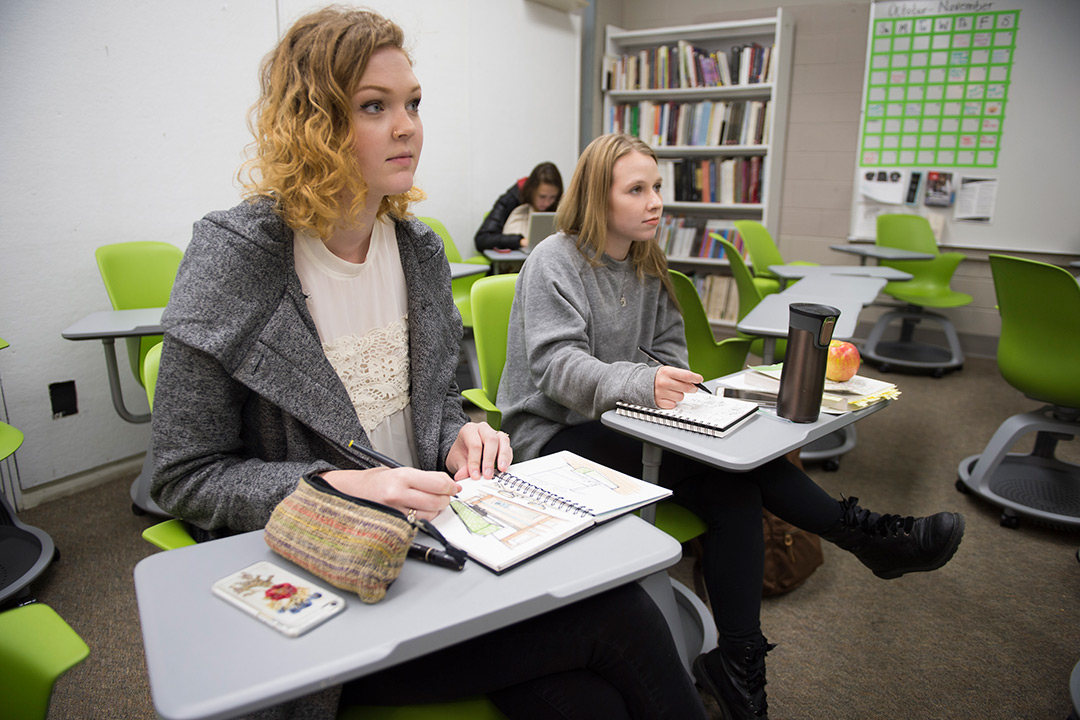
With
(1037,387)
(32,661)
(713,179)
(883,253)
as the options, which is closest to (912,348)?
(883,253)

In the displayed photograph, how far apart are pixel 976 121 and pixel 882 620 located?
13.4 ft

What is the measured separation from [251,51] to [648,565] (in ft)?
10.5

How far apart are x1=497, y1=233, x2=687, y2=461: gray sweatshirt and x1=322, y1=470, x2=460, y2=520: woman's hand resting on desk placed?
0.67 meters

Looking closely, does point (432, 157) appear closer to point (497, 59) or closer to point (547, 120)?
point (497, 59)

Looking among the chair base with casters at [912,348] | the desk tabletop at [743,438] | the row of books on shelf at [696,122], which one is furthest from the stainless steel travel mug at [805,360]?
the row of books on shelf at [696,122]

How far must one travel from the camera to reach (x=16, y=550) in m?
2.20

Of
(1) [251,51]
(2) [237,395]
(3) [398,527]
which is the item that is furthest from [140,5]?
(3) [398,527]

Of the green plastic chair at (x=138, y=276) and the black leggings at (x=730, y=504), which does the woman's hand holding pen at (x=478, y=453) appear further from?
the green plastic chair at (x=138, y=276)

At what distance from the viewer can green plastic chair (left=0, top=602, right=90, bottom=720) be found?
2.54ft

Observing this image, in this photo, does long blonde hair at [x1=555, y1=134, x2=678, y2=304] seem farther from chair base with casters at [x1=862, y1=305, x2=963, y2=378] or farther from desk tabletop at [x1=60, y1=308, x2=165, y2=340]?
chair base with casters at [x1=862, y1=305, x2=963, y2=378]

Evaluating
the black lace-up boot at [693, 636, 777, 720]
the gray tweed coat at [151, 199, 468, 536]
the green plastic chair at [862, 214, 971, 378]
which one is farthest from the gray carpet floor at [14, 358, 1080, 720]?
the green plastic chair at [862, 214, 971, 378]

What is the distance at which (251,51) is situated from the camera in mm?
3164

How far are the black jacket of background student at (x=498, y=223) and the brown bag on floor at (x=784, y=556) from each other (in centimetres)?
260

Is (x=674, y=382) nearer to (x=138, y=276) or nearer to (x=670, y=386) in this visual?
(x=670, y=386)
